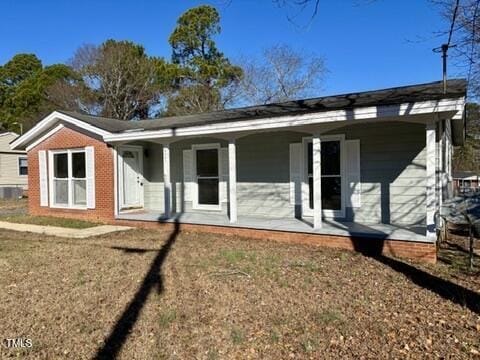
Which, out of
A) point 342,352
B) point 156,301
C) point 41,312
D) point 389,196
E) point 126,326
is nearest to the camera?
point 342,352

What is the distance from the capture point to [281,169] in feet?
31.5

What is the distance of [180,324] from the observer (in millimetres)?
3838

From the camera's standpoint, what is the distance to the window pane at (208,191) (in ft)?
35.7

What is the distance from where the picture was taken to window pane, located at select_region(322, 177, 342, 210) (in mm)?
8773

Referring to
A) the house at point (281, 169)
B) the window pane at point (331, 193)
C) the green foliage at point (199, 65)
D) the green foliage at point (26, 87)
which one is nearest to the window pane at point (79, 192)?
the house at point (281, 169)

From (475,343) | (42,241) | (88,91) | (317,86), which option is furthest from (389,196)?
(88,91)

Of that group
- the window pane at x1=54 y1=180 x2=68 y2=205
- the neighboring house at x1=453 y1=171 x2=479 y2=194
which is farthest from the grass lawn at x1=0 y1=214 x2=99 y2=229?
the neighboring house at x1=453 y1=171 x2=479 y2=194

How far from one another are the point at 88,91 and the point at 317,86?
18.5 meters

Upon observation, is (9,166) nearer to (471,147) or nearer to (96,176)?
(96,176)

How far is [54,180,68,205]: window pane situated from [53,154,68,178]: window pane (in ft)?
0.81

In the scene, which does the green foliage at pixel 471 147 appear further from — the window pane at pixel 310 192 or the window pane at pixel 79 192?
the window pane at pixel 79 192

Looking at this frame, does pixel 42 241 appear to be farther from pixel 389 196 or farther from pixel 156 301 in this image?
pixel 389 196

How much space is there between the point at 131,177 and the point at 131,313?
810 centimetres

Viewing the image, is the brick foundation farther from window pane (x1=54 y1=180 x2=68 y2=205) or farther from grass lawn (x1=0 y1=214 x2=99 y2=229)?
window pane (x1=54 y1=180 x2=68 y2=205)
